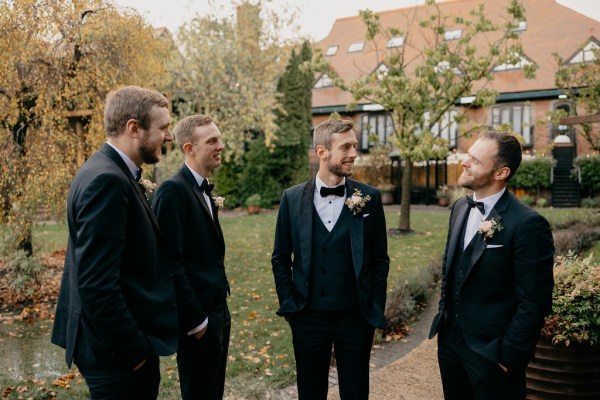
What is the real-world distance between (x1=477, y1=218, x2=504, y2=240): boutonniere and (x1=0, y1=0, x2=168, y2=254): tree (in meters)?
7.57

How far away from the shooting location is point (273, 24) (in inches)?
1053

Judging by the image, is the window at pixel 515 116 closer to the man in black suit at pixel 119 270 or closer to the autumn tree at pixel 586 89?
the autumn tree at pixel 586 89

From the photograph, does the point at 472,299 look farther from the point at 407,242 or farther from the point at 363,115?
the point at 363,115

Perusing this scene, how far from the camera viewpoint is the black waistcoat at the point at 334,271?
11.8 feet

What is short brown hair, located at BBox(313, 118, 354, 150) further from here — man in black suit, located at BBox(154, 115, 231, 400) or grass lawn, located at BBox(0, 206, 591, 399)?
grass lawn, located at BBox(0, 206, 591, 399)

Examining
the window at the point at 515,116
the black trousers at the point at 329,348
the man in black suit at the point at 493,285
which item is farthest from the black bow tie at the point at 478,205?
the window at the point at 515,116

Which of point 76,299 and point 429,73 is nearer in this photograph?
point 76,299

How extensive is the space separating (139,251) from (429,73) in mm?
12525

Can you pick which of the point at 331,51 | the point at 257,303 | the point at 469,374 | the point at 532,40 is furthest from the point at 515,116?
the point at 469,374

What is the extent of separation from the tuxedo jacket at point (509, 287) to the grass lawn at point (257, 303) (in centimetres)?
267

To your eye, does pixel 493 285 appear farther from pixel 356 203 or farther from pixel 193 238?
pixel 193 238

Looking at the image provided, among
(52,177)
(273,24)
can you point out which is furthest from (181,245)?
(273,24)

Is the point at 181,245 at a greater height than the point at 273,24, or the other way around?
the point at 273,24

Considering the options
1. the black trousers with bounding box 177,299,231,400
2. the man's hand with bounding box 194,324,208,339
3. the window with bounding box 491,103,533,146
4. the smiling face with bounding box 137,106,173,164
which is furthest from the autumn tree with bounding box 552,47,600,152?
the smiling face with bounding box 137,106,173,164
